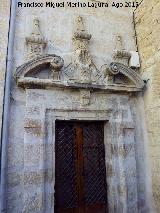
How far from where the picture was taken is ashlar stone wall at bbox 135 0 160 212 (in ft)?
13.7

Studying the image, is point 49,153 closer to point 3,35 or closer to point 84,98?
point 84,98

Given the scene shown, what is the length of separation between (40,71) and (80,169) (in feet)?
5.83

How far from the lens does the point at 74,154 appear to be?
Result: 414cm

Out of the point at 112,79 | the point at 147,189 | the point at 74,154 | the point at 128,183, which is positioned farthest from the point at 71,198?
the point at 112,79

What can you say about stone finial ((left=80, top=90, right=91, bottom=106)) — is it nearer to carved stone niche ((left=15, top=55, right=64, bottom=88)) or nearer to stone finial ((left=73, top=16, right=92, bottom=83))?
stone finial ((left=73, top=16, right=92, bottom=83))

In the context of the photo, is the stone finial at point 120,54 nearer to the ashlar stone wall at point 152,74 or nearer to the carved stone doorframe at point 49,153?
the ashlar stone wall at point 152,74

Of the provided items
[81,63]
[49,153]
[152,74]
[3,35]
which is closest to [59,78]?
[81,63]

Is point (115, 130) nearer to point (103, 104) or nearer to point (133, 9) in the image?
point (103, 104)

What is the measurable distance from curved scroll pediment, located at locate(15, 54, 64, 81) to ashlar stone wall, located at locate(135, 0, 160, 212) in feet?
5.34

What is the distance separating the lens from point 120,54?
4.64 m

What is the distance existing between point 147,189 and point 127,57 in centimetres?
245

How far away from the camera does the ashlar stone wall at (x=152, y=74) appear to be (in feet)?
13.7

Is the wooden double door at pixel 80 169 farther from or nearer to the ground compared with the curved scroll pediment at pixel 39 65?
nearer to the ground

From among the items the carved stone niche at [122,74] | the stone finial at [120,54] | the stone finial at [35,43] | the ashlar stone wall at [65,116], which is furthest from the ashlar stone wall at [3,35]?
the stone finial at [120,54]
